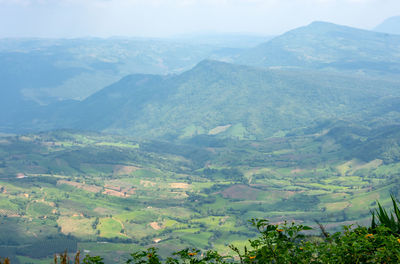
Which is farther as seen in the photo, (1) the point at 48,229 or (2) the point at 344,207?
(2) the point at 344,207

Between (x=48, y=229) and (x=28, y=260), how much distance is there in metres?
32.9

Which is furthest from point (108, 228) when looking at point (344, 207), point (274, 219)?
point (344, 207)

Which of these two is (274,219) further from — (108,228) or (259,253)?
(259,253)

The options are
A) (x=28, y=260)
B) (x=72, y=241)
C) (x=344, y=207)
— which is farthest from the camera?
(x=344, y=207)

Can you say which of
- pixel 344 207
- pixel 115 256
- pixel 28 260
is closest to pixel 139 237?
pixel 115 256

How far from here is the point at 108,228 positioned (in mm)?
187875

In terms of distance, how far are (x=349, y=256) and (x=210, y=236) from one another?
172703 millimetres

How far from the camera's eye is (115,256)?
15238 cm

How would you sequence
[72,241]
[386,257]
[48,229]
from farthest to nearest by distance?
1. [48,229]
2. [72,241]
3. [386,257]

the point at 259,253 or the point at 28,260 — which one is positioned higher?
the point at 259,253

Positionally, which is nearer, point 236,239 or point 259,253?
point 259,253

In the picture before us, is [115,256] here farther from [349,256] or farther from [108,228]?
[349,256]

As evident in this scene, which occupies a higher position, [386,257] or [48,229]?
[386,257]

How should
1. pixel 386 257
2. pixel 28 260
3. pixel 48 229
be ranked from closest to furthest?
pixel 386 257
pixel 28 260
pixel 48 229
